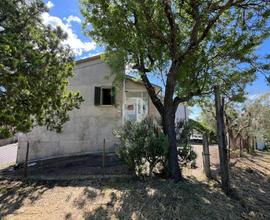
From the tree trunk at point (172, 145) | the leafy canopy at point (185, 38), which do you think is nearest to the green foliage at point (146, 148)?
the tree trunk at point (172, 145)

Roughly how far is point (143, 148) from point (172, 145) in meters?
1.16

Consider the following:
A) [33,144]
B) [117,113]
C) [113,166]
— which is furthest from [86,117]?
[113,166]

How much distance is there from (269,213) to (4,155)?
19.9m

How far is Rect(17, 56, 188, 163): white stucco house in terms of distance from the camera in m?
16.6

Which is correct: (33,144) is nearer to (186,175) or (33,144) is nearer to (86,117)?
(86,117)

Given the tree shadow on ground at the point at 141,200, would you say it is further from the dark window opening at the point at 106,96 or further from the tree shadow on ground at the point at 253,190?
the dark window opening at the point at 106,96

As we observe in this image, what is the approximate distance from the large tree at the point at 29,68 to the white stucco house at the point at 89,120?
5702mm

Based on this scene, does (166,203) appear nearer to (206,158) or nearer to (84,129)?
(206,158)

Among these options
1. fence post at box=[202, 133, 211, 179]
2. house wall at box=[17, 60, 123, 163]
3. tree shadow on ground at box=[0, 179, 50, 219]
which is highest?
house wall at box=[17, 60, 123, 163]

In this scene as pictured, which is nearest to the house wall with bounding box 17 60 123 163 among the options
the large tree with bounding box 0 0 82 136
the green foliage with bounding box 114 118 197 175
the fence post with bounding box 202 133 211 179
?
the large tree with bounding box 0 0 82 136

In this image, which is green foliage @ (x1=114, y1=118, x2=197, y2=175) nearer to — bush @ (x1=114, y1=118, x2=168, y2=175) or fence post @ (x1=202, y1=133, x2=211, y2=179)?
bush @ (x1=114, y1=118, x2=168, y2=175)

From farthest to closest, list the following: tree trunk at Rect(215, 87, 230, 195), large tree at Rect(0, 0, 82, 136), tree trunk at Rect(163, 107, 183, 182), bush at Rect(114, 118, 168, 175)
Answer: tree trunk at Rect(163, 107, 183, 182), bush at Rect(114, 118, 168, 175), tree trunk at Rect(215, 87, 230, 195), large tree at Rect(0, 0, 82, 136)

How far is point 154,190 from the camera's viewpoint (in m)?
7.70

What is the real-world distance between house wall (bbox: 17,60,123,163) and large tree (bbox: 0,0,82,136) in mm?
5699
